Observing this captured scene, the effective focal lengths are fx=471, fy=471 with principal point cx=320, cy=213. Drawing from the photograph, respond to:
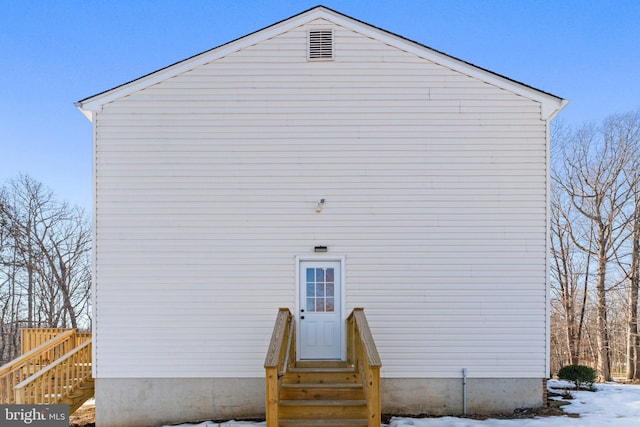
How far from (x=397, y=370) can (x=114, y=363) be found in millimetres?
5005

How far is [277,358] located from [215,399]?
2760 millimetres

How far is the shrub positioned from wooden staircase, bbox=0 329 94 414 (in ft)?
31.8

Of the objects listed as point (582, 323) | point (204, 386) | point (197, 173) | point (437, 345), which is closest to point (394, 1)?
point (197, 173)

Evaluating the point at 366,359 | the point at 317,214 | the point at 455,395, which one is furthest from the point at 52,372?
the point at 455,395

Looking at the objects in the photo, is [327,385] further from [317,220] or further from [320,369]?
[317,220]

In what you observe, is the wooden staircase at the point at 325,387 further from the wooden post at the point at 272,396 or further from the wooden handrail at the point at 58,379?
the wooden handrail at the point at 58,379

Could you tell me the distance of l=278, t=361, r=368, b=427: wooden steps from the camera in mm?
6590

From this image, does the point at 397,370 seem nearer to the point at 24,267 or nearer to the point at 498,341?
the point at 498,341

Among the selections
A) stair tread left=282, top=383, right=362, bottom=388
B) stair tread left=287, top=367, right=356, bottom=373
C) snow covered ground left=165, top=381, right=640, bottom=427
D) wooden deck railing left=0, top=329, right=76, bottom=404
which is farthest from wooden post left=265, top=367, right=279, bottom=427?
wooden deck railing left=0, top=329, right=76, bottom=404

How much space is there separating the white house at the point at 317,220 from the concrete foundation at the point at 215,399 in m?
0.03

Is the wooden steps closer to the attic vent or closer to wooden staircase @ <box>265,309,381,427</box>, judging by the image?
wooden staircase @ <box>265,309,381,427</box>

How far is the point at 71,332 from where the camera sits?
9.55 m

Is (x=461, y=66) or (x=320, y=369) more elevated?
(x=461, y=66)

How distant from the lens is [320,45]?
8781 mm
